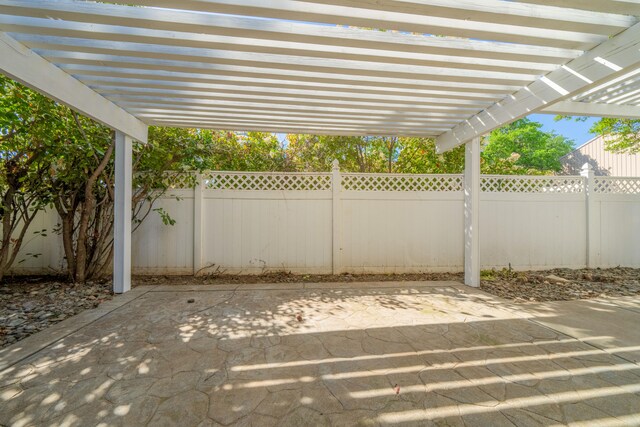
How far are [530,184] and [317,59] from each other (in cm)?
458

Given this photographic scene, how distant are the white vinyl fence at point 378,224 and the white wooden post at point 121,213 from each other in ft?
2.53

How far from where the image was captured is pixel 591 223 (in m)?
4.70

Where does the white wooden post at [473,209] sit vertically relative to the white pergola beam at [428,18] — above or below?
below

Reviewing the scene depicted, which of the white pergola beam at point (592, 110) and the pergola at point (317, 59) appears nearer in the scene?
the pergola at point (317, 59)

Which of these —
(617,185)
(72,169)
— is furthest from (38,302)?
(617,185)

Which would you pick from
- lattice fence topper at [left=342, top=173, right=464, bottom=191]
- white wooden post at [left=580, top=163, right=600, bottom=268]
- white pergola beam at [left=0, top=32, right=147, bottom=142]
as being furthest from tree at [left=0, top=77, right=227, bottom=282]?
white wooden post at [left=580, top=163, right=600, bottom=268]

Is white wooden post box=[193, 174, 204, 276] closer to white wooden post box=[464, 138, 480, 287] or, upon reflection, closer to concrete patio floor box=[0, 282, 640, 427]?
concrete patio floor box=[0, 282, 640, 427]

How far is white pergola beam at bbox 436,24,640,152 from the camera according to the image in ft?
6.66

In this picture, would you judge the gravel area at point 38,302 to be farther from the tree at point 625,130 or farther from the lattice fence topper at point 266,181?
the tree at point 625,130

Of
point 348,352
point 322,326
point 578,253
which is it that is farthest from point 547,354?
point 578,253

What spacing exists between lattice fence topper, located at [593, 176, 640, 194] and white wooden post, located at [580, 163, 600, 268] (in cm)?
24

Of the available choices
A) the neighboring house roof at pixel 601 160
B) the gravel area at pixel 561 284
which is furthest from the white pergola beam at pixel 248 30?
the neighboring house roof at pixel 601 160

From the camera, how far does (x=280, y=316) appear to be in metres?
2.78

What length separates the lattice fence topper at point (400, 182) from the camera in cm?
460
